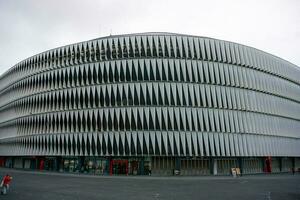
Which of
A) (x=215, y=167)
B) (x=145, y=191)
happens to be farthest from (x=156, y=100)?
(x=145, y=191)

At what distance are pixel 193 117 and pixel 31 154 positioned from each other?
132ft

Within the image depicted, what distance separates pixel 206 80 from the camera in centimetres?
6725

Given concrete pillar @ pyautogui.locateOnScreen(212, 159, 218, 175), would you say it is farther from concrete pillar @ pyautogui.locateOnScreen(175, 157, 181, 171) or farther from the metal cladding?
concrete pillar @ pyautogui.locateOnScreen(175, 157, 181, 171)

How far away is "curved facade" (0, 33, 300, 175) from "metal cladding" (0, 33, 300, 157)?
20cm

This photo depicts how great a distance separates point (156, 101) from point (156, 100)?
0.20 m

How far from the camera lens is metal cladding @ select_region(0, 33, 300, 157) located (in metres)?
63.9

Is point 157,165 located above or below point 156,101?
below

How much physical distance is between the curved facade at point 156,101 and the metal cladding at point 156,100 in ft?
0.65

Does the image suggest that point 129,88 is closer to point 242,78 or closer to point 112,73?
point 112,73

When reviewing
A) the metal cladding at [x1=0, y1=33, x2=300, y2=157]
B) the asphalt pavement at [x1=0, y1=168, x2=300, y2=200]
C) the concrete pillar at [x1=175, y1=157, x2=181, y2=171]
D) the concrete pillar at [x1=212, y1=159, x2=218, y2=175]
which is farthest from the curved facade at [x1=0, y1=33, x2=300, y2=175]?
the asphalt pavement at [x1=0, y1=168, x2=300, y2=200]

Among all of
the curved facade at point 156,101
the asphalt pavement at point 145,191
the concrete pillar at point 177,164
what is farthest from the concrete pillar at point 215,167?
the asphalt pavement at point 145,191

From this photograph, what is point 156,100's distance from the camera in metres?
64.5

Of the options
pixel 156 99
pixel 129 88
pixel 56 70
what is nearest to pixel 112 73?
pixel 129 88

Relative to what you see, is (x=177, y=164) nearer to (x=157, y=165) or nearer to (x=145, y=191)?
(x=157, y=165)
